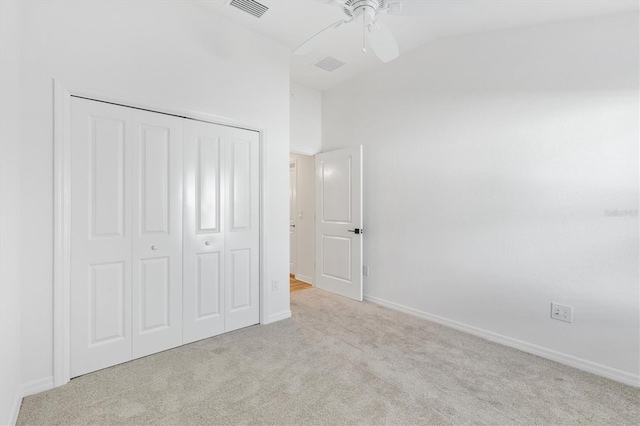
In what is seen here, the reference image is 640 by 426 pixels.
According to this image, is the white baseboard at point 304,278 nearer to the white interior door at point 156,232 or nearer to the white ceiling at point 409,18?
the white interior door at point 156,232

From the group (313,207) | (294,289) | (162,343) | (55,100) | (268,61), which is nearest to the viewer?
(55,100)

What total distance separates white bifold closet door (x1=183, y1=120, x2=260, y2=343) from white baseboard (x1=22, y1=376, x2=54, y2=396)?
0.88 m

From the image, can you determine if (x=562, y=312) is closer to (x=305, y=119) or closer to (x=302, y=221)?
(x=302, y=221)

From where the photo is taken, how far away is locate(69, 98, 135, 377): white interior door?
2.09 metres

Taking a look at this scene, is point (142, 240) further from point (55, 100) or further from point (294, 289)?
point (294, 289)

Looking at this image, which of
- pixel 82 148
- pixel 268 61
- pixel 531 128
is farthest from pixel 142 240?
pixel 531 128

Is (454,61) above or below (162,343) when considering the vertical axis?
above

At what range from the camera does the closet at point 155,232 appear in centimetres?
213

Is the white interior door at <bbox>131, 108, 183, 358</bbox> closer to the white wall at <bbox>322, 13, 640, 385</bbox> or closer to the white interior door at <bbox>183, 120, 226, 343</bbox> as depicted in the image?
the white interior door at <bbox>183, 120, 226, 343</bbox>

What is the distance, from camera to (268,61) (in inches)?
123

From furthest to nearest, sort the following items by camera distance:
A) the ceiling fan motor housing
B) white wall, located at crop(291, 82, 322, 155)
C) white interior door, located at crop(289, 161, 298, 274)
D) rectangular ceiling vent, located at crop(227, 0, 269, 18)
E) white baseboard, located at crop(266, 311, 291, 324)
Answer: white interior door, located at crop(289, 161, 298, 274) < white wall, located at crop(291, 82, 322, 155) < white baseboard, located at crop(266, 311, 291, 324) < rectangular ceiling vent, located at crop(227, 0, 269, 18) < the ceiling fan motor housing

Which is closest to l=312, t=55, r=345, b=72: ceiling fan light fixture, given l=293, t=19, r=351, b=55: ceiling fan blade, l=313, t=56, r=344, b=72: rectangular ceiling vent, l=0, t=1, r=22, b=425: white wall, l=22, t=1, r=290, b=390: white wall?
l=313, t=56, r=344, b=72: rectangular ceiling vent

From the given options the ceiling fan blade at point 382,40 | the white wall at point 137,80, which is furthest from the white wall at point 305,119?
the ceiling fan blade at point 382,40

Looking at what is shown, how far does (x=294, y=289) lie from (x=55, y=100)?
3388mm
